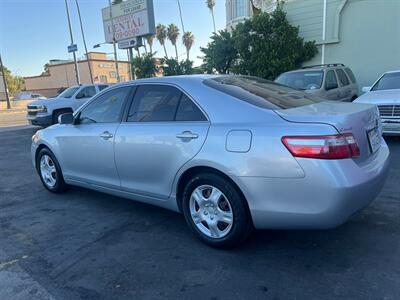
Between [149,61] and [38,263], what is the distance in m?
21.9

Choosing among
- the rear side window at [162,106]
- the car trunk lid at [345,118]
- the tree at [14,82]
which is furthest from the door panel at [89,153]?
the tree at [14,82]

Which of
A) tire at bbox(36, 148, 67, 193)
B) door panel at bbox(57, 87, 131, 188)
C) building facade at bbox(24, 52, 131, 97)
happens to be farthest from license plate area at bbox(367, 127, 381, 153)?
building facade at bbox(24, 52, 131, 97)

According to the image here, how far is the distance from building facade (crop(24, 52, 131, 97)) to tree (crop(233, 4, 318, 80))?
4812 centimetres

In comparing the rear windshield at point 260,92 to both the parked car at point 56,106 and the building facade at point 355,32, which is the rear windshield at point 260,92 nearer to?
the building facade at point 355,32

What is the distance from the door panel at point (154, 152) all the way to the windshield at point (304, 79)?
20.9 feet

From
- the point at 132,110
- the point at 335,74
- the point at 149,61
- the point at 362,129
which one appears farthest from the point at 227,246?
the point at 149,61

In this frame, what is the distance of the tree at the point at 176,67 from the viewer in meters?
21.6

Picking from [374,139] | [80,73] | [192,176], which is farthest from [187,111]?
[80,73]

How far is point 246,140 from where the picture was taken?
2990 millimetres

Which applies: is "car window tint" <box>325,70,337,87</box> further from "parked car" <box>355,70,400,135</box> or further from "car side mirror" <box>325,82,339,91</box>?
"parked car" <box>355,70,400,135</box>

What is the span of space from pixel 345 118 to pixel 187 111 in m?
1.48

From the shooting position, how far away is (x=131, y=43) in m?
22.5

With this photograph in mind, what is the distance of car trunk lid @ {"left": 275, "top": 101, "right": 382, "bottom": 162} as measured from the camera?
111 inches

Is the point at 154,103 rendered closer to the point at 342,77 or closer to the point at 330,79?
the point at 330,79
